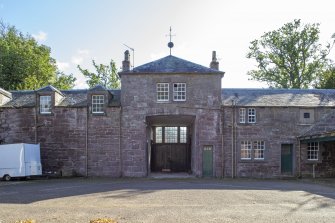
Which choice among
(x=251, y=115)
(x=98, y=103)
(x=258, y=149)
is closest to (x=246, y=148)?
(x=258, y=149)

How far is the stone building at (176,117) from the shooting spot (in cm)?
2841

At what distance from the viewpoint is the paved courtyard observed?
484 inches

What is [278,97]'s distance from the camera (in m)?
30.6

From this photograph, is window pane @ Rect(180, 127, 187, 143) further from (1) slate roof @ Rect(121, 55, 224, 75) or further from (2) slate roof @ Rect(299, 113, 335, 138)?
(2) slate roof @ Rect(299, 113, 335, 138)

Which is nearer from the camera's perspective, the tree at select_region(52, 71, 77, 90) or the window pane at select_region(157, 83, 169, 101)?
the window pane at select_region(157, 83, 169, 101)

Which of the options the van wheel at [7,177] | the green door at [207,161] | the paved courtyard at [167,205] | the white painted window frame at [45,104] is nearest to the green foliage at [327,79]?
the green door at [207,161]

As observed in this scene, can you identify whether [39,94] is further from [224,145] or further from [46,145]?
[224,145]

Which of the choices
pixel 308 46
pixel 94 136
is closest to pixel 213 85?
pixel 94 136

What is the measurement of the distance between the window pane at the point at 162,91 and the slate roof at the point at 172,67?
0.95m

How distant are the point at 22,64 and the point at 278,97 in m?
29.3

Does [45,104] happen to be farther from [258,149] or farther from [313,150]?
[313,150]

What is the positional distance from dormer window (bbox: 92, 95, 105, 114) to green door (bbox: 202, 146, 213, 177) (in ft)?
25.6

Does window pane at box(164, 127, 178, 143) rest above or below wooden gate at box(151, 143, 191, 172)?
above

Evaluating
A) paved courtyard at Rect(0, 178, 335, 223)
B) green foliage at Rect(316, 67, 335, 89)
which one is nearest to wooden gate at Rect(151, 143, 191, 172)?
paved courtyard at Rect(0, 178, 335, 223)
